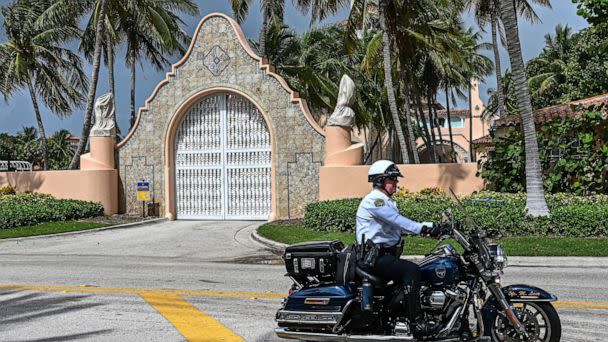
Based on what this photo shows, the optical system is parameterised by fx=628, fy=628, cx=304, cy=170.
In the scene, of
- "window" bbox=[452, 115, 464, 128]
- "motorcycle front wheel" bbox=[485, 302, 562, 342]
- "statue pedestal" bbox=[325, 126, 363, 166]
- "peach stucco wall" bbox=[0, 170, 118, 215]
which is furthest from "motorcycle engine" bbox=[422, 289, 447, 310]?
"window" bbox=[452, 115, 464, 128]

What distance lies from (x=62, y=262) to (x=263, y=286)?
608 centimetres

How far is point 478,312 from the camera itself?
18.1ft

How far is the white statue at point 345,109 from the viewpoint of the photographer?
69.2ft

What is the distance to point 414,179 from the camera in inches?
810

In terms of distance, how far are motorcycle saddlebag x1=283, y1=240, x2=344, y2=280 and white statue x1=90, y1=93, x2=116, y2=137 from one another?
64.4 feet

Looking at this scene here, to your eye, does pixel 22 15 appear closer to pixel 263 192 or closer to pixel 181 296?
pixel 263 192

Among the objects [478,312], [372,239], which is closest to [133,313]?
[372,239]

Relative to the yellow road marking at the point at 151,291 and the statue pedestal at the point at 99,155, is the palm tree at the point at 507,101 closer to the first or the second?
the statue pedestal at the point at 99,155

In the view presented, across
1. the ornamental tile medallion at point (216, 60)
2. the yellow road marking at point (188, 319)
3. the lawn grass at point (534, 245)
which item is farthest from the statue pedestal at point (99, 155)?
the yellow road marking at point (188, 319)

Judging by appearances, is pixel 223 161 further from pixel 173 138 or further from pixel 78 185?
pixel 78 185

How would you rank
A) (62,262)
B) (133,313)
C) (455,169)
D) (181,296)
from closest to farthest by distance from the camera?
(133,313), (181,296), (62,262), (455,169)

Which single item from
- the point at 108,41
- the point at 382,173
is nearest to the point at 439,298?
the point at 382,173

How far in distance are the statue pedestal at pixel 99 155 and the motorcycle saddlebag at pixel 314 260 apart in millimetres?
19507

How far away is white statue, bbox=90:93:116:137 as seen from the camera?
949 inches
